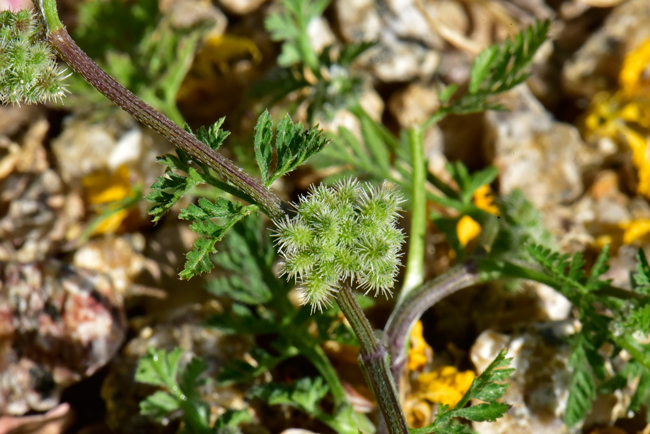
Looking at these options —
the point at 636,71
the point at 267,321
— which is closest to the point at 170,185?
the point at 267,321

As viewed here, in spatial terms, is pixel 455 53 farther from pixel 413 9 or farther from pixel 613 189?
pixel 613 189

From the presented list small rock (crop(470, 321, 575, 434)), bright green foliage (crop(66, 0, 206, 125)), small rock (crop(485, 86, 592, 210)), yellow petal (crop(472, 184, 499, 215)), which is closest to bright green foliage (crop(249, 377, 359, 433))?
small rock (crop(470, 321, 575, 434))

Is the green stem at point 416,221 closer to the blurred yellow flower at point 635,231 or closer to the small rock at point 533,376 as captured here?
the small rock at point 533,376

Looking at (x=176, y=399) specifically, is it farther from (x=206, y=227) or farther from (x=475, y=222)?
(x=475, y=222)

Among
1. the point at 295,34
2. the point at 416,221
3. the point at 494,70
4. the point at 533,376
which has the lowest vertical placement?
the point at 533,376

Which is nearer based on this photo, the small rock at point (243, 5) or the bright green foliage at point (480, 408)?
the bright green foliage at point (480, 408)

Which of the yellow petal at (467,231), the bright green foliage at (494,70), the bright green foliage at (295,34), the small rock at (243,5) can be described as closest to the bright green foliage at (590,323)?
the bright green foliage at (494,70)
